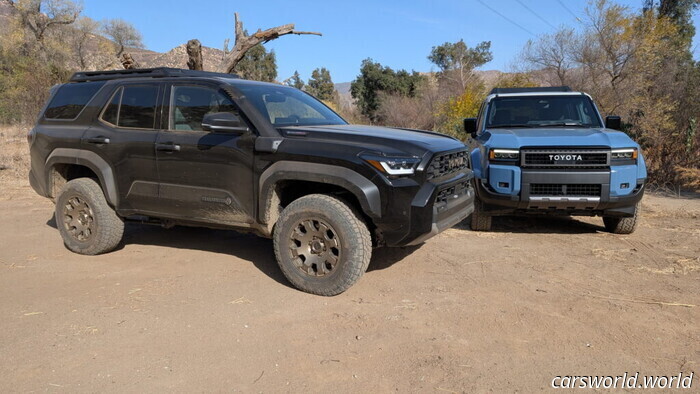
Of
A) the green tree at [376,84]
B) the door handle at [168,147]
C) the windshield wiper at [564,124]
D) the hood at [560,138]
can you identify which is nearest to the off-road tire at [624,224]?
the hood at [560,138]

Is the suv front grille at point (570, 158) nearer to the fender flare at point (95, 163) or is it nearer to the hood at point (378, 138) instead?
the hood at point (378, 138)

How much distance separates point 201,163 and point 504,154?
3462mm

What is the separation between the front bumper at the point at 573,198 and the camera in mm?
5695

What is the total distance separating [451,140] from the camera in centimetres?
487

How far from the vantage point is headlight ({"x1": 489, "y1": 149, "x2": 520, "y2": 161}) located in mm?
5910

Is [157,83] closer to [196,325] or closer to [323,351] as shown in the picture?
[196,325]

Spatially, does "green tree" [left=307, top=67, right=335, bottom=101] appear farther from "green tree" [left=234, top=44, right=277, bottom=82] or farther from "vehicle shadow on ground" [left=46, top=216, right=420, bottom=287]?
"vehicle shadow on ground" [left=46, top=216, right=420, bottom=287]

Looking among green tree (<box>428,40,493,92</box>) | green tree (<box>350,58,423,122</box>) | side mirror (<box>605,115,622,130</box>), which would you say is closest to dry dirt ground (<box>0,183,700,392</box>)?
side mirror (<box>605,115,622,130</box>)

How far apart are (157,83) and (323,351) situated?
324 centimetres

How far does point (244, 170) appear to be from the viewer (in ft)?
14.6

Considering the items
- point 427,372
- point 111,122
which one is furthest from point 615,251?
point 111,122

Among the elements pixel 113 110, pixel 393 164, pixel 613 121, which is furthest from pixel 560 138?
pixel 113 110

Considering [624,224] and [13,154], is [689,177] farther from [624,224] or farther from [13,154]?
[13,154]

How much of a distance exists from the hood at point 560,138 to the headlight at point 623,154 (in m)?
0.05
